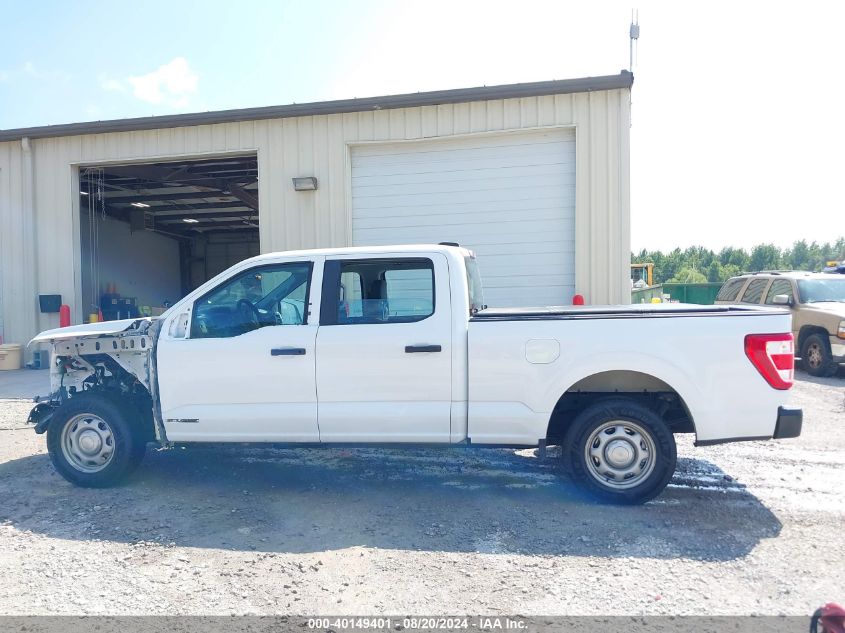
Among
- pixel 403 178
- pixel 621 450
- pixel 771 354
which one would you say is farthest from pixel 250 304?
pixel 403 178

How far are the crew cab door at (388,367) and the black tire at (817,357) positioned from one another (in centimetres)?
876

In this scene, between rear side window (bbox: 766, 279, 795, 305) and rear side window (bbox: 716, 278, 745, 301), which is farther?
rear side window (bbox: 716, 278, 745, 301)

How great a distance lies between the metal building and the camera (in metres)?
9.68

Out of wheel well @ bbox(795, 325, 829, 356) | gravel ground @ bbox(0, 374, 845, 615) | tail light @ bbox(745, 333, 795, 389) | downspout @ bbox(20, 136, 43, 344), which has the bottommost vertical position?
gravel ground @ bbox(0, 374, 845, 615)

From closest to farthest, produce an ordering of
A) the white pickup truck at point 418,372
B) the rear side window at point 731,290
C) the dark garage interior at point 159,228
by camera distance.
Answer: the white pickup truck at point 418,372 → the rear side window at point 731,290 → the dark garage interior at point 159,228

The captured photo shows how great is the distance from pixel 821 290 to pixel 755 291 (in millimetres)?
1208

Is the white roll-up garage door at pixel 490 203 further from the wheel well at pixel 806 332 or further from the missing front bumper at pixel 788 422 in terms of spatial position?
the missing front bumper at pixel 788 422

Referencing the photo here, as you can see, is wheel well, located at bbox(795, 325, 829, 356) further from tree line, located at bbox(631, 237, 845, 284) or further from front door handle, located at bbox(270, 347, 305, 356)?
tree line, located at bbox(631, 237, 845, 284)

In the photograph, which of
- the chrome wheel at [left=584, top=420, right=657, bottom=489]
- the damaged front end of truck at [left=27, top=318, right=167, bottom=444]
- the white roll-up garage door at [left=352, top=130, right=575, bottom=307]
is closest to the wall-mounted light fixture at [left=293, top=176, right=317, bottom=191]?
the white roll-up garage door at [left=352, top=130, right=575, bottom=307]

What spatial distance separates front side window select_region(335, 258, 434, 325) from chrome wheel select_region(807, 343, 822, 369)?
893 cm

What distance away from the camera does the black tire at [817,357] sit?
10500 millimetres

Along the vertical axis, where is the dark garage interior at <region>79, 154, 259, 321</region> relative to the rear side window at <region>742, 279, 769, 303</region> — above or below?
above

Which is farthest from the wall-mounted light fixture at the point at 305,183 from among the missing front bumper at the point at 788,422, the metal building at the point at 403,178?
the missing front bumper at the point at 788,422

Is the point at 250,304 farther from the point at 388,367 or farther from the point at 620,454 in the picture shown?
the point at 620,454
